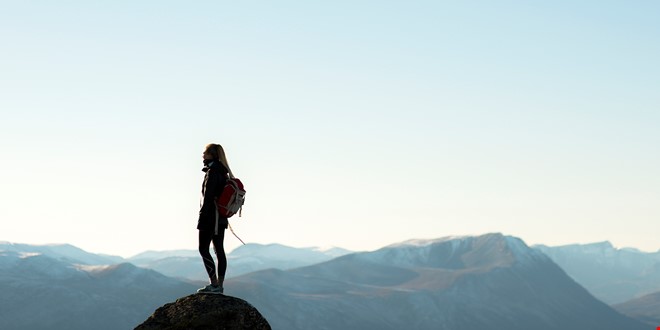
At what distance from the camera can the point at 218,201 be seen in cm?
2230

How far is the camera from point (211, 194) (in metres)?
22.2

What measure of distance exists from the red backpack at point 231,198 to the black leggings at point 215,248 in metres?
0.67

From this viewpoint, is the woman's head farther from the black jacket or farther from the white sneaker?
the white sneaker

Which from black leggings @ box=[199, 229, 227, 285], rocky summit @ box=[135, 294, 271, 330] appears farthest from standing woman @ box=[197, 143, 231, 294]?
rocky summit @ box=[135, 294, 271, 330]

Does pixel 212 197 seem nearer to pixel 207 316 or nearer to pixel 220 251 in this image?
pixel 220 251

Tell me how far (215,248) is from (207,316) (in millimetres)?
1971

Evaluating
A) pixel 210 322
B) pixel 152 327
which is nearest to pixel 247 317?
pixel 210 322

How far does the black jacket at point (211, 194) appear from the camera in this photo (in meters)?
22.2

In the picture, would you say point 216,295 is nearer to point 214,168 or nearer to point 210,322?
point 210,322

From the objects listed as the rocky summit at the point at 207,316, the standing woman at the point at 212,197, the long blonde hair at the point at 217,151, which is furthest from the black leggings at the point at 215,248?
A: the long blonde hair at the point at 217,151

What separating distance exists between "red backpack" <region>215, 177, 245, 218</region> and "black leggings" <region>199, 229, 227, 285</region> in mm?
669

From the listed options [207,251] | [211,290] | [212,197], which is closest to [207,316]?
[211,290]

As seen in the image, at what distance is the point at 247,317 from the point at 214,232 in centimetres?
215

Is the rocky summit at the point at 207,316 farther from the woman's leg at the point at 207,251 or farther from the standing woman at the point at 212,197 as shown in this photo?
the woman's leg at the point at 207,251
